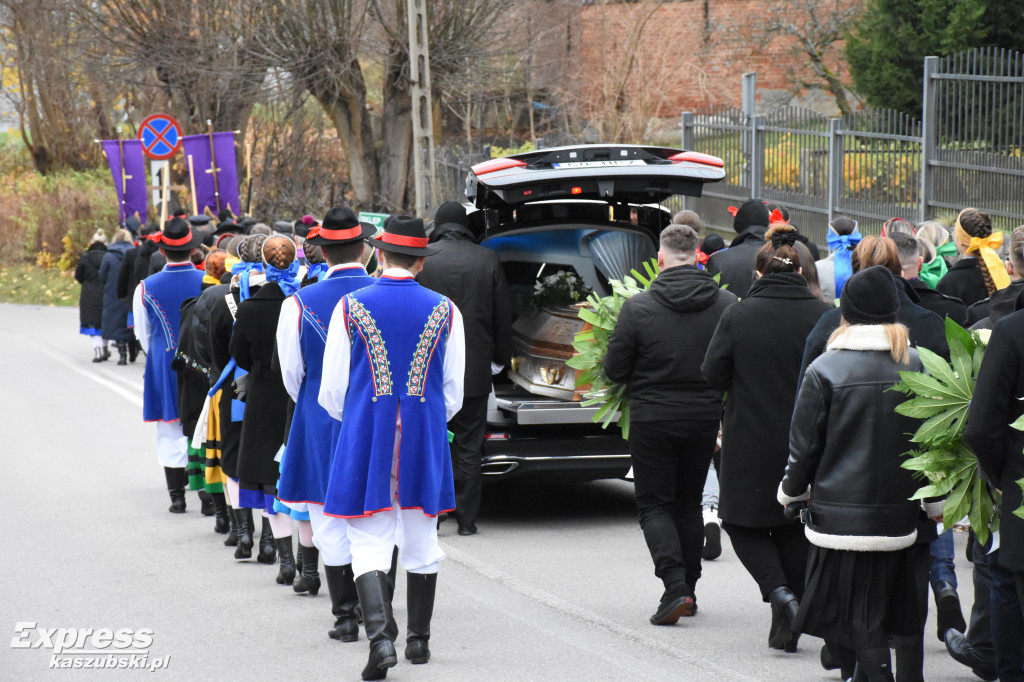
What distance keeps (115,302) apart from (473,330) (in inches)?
460

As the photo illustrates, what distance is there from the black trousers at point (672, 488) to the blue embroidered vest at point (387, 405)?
1250 mm

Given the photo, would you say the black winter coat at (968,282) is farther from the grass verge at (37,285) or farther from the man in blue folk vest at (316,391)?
the grass verge at (37,285)

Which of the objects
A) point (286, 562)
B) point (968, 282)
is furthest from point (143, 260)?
point (968, 282)

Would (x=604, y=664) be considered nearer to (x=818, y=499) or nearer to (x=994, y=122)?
(x=818, y=499)

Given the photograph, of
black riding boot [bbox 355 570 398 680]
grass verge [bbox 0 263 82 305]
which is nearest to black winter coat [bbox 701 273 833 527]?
black riding boot [bbox 355 570 398 680]

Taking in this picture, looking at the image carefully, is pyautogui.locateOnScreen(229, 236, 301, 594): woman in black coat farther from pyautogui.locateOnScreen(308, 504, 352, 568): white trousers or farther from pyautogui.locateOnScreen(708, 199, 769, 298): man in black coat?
pyautogui.locateOnScreen(708, 199, 769, 298): man in black coat

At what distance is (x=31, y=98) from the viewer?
40281 millimetres

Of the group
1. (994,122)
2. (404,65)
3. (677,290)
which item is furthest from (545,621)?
(404,65)

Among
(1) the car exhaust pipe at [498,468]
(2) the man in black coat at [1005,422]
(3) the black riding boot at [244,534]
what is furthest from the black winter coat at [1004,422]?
(3) the black riding boot at [244,534]

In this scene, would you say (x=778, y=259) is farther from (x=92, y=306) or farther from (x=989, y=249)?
(x=92, y=306)

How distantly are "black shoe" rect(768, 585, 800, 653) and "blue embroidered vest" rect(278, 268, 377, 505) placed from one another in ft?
7.59

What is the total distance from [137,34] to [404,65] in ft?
23.9

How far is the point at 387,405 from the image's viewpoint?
5895mm

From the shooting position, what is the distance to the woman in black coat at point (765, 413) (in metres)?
6.05
